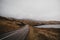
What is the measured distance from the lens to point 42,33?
292 cm

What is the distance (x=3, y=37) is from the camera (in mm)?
2479

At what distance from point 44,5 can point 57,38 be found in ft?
3.23

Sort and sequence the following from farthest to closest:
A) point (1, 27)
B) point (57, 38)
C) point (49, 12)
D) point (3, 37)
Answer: point (49, 12) < point (57, 38) < point (1, 27) < point (3, 37)

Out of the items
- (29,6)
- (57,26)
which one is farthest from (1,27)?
(57,26)

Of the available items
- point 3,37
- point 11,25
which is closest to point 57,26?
point 11,25

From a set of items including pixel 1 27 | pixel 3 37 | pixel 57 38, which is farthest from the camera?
pixel 57 38

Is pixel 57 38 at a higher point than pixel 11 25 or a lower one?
lower

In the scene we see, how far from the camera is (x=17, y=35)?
2705 millimetres

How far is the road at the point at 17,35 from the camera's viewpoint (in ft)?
8.29

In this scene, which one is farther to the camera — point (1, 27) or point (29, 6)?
point (29, 6)

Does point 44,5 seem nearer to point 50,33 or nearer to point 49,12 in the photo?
point 49,12

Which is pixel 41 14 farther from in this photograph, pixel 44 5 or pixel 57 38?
pixel 57 38

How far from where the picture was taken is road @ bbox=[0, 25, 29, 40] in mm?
2526

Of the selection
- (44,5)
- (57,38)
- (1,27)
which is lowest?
(57,38)
